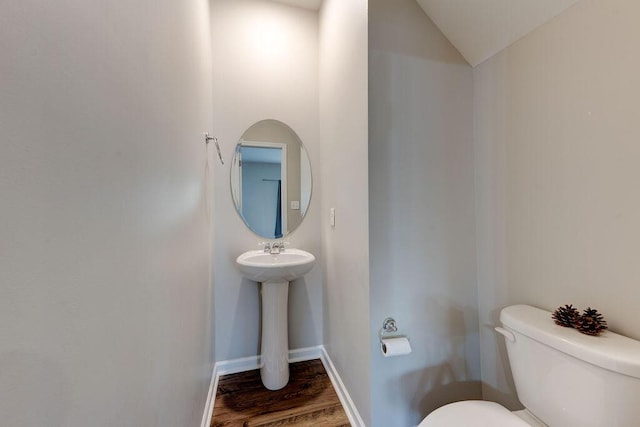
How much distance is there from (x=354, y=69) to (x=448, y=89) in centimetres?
49

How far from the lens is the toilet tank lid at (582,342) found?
0.69 m

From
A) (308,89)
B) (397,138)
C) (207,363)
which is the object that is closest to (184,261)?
(207,363)

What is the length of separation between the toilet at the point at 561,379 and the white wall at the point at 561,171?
16 cm

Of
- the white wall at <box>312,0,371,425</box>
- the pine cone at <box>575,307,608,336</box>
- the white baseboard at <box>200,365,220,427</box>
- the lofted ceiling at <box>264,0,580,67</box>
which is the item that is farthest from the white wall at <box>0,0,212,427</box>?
the pine cone at <box>575,307,608,336</box>

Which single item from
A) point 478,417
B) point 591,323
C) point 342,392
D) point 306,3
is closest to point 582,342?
point 591,323

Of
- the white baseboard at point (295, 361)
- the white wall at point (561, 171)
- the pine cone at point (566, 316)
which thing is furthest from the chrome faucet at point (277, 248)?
the pine cone at point (566, 316)

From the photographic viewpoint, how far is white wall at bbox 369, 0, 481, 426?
118 cm

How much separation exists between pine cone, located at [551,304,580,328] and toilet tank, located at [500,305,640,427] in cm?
2

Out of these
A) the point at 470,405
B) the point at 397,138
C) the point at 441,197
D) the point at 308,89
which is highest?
the point at 308,89

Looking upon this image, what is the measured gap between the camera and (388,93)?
1187 mm

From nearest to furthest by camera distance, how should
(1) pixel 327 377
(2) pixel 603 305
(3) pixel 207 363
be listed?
(2) pixel 603 305 < (3) pixel 207 363 < (1) pixel 327 377

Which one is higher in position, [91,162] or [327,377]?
[91,162]

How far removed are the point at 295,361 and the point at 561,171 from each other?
199cm

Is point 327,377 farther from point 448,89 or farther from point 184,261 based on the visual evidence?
point 448,89
